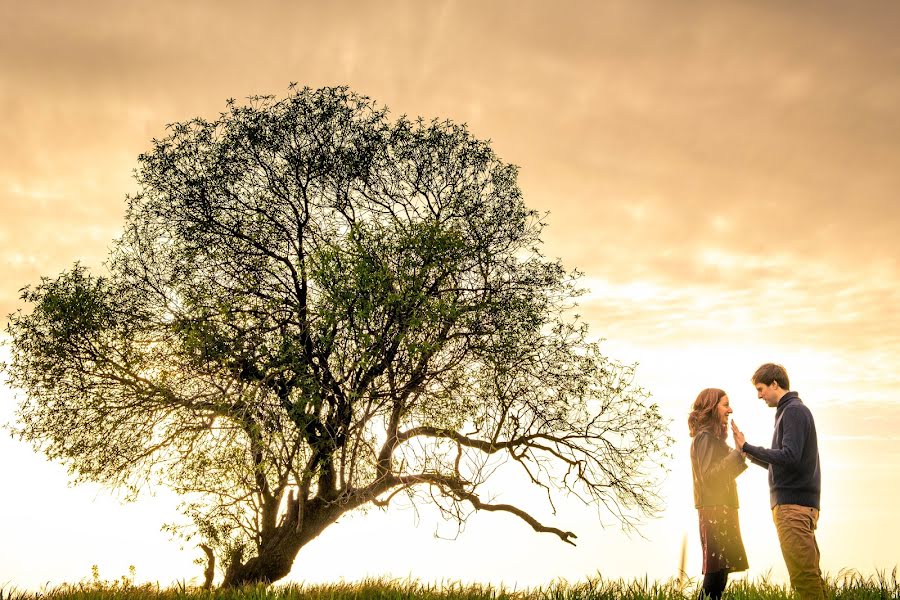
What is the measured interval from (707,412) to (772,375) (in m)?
1.13

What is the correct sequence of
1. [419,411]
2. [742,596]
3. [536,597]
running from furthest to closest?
[419,411]
[536,597]
[742,596]

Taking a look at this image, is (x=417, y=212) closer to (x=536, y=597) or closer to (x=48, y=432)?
(x=536, y=597)

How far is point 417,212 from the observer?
18016mm

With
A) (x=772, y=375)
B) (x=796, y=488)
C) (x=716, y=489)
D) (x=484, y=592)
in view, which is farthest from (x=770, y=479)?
(x=484, y=592)

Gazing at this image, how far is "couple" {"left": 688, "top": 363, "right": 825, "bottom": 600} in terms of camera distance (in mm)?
8992

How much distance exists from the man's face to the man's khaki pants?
1.45 m

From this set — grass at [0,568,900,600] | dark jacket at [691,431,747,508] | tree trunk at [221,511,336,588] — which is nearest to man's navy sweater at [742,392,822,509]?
dark jacket at [691,431,747,508]

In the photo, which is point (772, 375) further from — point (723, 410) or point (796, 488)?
point (796, 488)

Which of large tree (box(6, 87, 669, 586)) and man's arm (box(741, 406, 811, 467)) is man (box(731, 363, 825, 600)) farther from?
large tree (box(6, 87, 669, 586))

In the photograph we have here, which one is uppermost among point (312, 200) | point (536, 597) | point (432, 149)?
point (432, 149)

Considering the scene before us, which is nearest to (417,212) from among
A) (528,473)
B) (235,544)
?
(528,473)

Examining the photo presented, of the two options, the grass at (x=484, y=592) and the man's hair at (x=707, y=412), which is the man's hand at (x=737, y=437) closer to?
the man's hair at (x=707, y=412)

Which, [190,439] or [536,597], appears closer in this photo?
[536,597]

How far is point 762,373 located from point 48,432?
17011 mm
